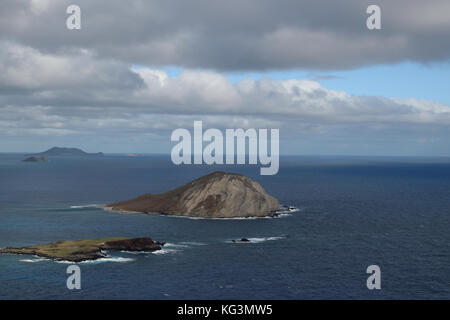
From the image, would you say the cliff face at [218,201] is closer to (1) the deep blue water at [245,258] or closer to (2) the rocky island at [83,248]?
(1) the deep blue water at [245,258]

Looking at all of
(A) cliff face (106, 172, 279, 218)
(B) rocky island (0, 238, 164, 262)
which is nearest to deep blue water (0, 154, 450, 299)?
(B) rocky island (0, 238, 164, 262)

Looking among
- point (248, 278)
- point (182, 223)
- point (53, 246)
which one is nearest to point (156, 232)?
point (182, 223)

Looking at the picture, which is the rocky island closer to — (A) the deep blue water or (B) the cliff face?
(A) the deep blue water

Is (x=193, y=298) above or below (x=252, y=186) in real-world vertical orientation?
below

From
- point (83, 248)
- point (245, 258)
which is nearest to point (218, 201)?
point (245, 258)

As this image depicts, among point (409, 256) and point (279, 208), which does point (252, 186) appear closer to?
point (279, 208)

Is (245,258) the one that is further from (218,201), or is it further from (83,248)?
(218,201)
